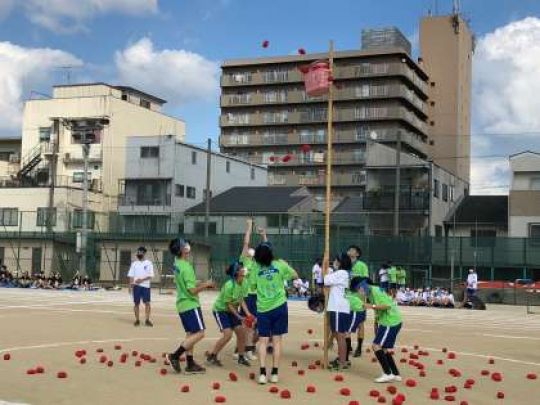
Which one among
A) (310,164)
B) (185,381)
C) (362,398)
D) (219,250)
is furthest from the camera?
(310,164)

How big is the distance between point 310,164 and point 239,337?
6962cm

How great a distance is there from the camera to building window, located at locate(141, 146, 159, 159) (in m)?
57.5

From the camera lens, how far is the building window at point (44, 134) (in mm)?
66062

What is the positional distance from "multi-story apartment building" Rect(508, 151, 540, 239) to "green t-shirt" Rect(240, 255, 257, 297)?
3720 cm

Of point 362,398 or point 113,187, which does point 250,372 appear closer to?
point 362,398

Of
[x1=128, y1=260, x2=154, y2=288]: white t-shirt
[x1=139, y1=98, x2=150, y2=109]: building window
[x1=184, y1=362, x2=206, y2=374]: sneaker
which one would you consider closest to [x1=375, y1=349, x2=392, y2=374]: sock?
[x1=184, y1=362, x2=206, y2=374]: sneaker

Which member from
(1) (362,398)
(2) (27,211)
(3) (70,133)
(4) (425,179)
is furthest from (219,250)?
(1) (362,398)

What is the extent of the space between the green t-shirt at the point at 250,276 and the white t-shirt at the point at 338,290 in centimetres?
120

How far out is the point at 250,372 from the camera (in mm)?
11102

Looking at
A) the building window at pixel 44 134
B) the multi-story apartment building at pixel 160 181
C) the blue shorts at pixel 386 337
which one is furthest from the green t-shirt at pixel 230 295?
the building window at pixel 44 134

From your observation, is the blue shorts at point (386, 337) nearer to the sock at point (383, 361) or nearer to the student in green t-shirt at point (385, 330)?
the student in green t-shirt at point (385, 330)

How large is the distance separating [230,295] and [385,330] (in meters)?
2.69

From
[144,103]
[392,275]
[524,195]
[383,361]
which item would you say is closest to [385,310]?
[383,361]

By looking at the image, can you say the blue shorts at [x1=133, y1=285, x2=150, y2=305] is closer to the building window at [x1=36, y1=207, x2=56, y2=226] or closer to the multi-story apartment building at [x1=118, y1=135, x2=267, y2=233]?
the multi-story apartment building at [x1=118, y1=135, x2=267, y2=233]
